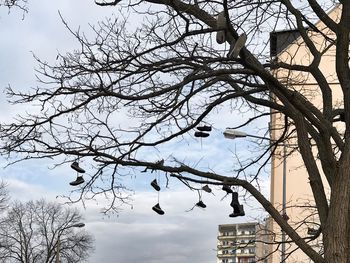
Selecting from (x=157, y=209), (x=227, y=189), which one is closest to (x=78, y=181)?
(x=157, y=209)

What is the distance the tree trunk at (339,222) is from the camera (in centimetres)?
830

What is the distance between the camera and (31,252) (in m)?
52.1

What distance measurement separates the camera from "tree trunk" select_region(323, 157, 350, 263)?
8.30m

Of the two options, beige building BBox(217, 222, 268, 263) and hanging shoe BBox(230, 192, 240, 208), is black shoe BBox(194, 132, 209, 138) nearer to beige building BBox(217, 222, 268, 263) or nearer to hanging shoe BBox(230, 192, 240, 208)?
hanging shoe BBox(230, 192, 240, 208)

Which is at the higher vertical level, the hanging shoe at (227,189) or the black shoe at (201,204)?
the hanging shoe at (227,189)

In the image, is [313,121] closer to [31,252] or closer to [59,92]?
[59,92]

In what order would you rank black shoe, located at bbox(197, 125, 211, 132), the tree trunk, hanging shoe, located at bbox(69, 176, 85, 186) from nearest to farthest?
the tree trunk
hanging shoe, located at bbox(69, 176, 85, 186)
black shoe, located at bbox(197, 125, 211, 132)

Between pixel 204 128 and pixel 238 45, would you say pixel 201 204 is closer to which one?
pixel 204 128

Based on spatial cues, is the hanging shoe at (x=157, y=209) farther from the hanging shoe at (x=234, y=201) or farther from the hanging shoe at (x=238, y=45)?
the hanging shoe at (x=238, y=45)

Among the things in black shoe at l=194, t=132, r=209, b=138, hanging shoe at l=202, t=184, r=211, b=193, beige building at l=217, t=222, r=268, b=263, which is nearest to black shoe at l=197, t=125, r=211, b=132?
black shoe at l=194, t=132, r=209, b=138

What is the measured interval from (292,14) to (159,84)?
2.64m

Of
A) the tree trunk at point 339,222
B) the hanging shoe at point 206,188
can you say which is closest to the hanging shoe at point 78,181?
the hanging shoe at point 206,188

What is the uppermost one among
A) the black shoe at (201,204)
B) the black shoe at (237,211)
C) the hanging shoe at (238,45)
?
the hanging shoe at (238,45)

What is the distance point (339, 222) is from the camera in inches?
336
